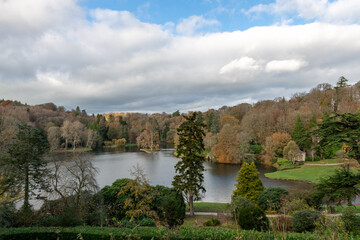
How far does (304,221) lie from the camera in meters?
11.1

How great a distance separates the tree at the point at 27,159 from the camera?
14023 millimetres

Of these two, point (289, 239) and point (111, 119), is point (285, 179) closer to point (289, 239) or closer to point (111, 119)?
point (289, 239)

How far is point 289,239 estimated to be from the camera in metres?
7.64

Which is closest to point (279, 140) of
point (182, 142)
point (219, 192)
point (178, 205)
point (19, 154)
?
point (219, 192)

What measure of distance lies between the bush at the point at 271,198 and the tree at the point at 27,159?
628 inches

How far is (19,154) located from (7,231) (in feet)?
17.5

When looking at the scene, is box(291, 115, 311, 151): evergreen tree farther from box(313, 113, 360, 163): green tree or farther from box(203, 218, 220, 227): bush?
box(203, 218, 220, 227): bush

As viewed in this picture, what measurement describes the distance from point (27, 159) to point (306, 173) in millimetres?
33245

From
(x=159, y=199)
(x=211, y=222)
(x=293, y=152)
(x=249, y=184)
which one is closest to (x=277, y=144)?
(x=293, y=152)

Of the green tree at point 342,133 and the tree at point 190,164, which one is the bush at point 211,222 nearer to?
the tree at point 190,164

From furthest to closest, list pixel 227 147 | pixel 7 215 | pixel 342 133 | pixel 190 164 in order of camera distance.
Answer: pixel 227 147, pixel 190 164, pixel 7 215, pixel 342 133

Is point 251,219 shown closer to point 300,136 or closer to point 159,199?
point 159,199

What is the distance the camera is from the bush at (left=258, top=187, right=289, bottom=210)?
1669cm

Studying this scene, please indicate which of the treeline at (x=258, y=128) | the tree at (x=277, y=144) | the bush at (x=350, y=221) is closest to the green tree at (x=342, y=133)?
the bush at (x=350, y=221)
